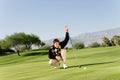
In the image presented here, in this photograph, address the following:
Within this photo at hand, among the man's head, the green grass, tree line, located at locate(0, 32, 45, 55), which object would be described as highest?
tree line, located at locate(0, 32, 45, 55)

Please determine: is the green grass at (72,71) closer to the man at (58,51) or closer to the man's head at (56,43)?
the man at (58,51)

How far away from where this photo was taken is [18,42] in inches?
4815

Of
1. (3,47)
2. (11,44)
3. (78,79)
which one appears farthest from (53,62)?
(3,47)

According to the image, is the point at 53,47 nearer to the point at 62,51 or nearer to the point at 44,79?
the point at 62,51

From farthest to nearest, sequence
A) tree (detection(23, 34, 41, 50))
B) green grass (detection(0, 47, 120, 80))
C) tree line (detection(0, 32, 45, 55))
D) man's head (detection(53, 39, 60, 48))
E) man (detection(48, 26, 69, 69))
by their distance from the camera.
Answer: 1. tree (detection(23, 34, 41, 50))
2. tree line (detection(0, 32, 45, 55))
3. man (detection(48, 26, 69, 69))
4. man's head (detection(53, 39, 60, 48))
5. green grass (detection(0, 47, 120, 80))

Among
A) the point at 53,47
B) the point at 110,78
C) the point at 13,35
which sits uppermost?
the point at 13,35

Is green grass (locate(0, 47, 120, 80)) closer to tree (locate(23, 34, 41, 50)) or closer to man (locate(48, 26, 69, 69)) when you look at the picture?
man (locate(48, 26, 69, 69))

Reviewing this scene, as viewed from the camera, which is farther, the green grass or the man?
the man

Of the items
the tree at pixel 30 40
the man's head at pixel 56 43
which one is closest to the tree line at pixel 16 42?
the tree at pixel 30 40

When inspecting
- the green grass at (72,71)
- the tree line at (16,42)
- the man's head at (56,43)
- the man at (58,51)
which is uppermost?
the tree line at (16,42)

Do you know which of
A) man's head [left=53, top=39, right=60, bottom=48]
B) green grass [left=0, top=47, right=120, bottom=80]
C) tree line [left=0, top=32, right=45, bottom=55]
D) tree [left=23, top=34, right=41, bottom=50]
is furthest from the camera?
tree [left=23, top=34, right=41, bottom=50]

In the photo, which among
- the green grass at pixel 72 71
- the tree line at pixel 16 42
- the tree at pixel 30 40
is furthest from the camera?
the tree at pixel 30 40

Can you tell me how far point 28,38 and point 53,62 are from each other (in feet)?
392

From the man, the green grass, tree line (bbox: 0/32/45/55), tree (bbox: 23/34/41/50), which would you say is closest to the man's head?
the man
